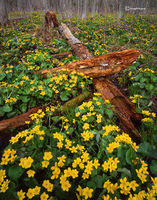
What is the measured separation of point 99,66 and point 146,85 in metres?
1.21

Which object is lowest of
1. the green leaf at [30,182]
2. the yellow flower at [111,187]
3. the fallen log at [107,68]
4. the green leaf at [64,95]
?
the green leaf at [30,182]

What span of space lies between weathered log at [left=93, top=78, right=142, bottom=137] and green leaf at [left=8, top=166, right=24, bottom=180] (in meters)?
1.74

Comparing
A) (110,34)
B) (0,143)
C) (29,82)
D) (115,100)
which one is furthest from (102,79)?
(110,34)

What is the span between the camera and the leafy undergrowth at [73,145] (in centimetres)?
125

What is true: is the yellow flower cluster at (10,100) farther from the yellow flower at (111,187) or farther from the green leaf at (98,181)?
the yellow flower at (111,187)

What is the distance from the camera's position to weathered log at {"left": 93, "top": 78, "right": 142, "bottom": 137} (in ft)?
7.02

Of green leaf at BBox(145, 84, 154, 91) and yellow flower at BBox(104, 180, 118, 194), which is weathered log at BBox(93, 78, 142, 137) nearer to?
green leaf at BBox(145, 84, 154, 91)

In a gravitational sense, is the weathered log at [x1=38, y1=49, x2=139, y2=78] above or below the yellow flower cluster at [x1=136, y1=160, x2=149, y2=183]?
above

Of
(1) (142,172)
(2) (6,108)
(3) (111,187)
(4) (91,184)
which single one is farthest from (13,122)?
(1) (142,172)

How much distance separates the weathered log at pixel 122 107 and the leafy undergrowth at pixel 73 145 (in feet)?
0.40

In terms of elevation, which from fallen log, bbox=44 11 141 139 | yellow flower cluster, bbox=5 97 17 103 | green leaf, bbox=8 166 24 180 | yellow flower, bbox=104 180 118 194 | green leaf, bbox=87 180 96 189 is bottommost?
green leaf, bbox=87 180 96 189

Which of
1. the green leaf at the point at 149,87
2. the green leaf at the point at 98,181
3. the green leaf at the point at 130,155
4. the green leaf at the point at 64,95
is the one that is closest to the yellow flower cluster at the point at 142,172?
the green leaf at the point at 130,155

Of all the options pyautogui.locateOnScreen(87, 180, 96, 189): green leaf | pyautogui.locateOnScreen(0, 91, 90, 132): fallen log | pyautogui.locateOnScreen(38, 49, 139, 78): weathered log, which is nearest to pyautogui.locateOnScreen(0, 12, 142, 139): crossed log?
pyautogui.locateOnScreen(38, 49, 139, 78): weathered log

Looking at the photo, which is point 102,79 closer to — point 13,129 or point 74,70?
point 74,70
